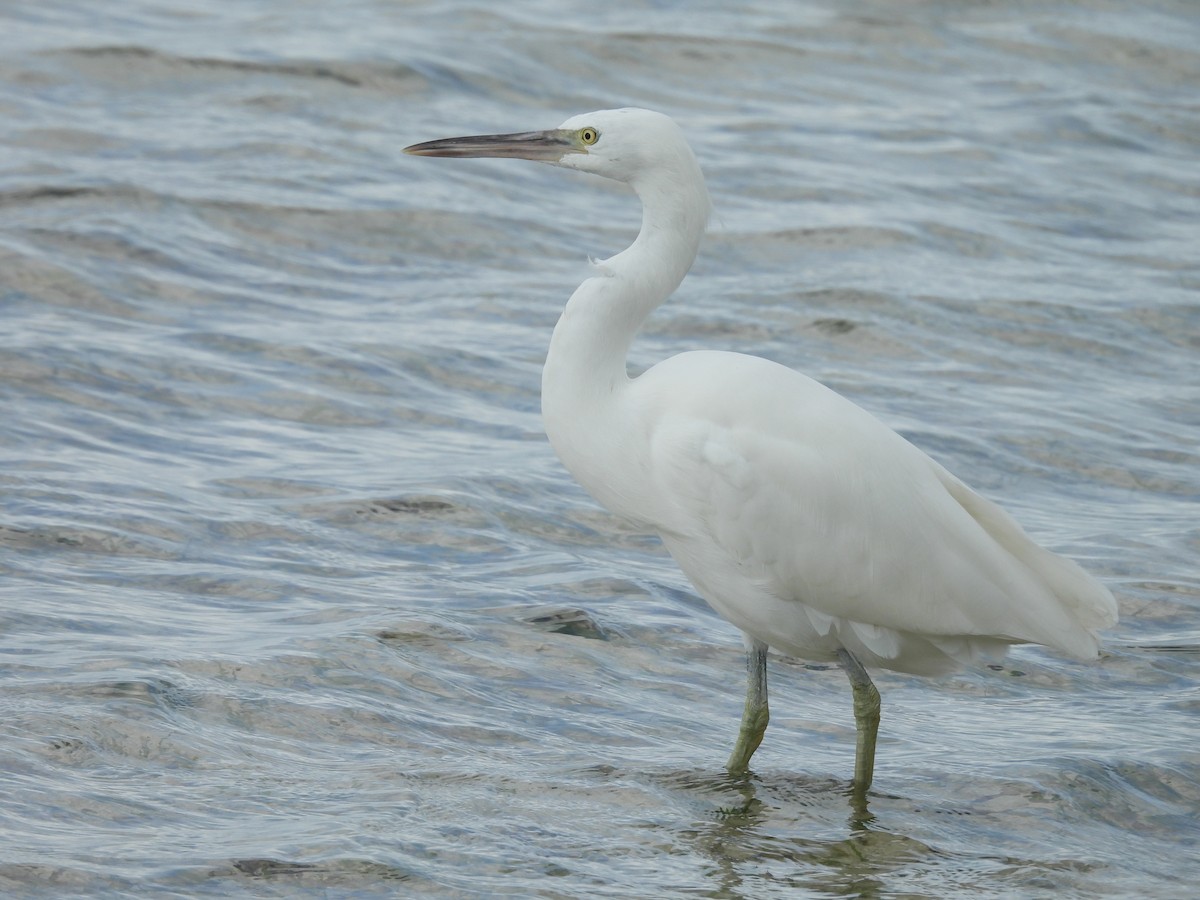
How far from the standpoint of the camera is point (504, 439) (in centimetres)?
734

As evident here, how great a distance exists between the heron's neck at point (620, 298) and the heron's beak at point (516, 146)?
236mm

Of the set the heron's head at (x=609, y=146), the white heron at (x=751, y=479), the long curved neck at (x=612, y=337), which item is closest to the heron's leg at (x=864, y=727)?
the white heron at (x=751, y=479)

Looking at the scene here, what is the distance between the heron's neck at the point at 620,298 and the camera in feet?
14.7

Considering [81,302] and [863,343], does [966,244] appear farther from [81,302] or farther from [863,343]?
[81,302]

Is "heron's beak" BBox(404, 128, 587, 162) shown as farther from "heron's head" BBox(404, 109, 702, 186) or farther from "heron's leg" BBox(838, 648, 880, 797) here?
"heron's leg" BBox(838, 648, 880, 797)

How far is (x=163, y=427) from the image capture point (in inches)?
Answer: 277

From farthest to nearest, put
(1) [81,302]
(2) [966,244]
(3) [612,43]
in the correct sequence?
1. (3) [612,43]
2. (2) [966,244]
3. (1) [81,302]

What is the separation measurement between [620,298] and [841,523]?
85cm

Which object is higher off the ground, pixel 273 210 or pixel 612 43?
pixel 612 43

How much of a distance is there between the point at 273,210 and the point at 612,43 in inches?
191

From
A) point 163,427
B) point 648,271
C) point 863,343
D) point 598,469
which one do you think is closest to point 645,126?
point 648,271

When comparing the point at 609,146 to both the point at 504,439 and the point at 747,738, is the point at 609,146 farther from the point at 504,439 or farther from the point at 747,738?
the point at 504,439

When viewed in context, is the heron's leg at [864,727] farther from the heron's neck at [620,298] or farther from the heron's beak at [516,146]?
the heron's beak at [516,146]

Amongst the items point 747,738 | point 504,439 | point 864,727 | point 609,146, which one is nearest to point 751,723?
point 747,738
